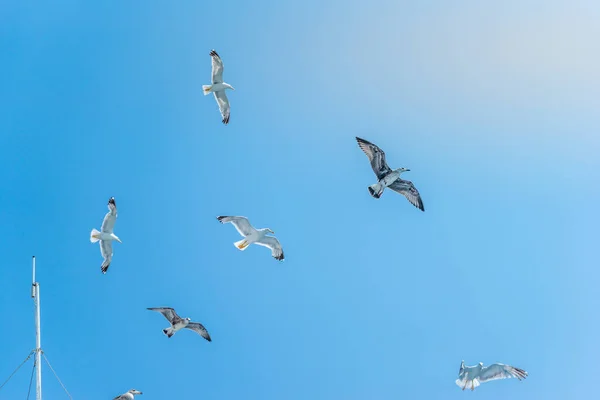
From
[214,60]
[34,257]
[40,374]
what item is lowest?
[40,374]

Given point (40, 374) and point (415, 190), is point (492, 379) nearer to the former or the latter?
point (415, 190)

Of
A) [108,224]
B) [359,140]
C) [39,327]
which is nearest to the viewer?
[359,140]

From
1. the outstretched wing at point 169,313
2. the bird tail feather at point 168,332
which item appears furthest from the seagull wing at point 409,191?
the bird tail feather at point 168,332

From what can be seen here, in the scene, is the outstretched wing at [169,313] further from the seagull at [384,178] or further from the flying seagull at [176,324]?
the seagull at [384,178]

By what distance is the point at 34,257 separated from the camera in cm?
3244

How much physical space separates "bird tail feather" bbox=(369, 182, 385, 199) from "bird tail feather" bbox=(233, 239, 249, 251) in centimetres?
556

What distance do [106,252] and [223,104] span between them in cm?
701

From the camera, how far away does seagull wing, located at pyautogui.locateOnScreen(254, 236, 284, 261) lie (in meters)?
35.6

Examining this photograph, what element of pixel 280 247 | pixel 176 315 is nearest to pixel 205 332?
pixel 176 315

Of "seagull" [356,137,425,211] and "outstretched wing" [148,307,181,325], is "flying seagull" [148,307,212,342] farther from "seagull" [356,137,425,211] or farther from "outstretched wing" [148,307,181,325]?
"seagull" [356,137,425,211]

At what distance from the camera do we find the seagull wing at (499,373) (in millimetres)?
35375

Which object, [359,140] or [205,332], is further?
[205,332]

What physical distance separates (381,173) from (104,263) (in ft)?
37.5

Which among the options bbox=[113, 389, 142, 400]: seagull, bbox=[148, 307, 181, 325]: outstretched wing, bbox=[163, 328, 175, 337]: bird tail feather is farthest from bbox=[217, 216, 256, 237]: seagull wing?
bbox=[113, 389, 142, 400]: seagull
